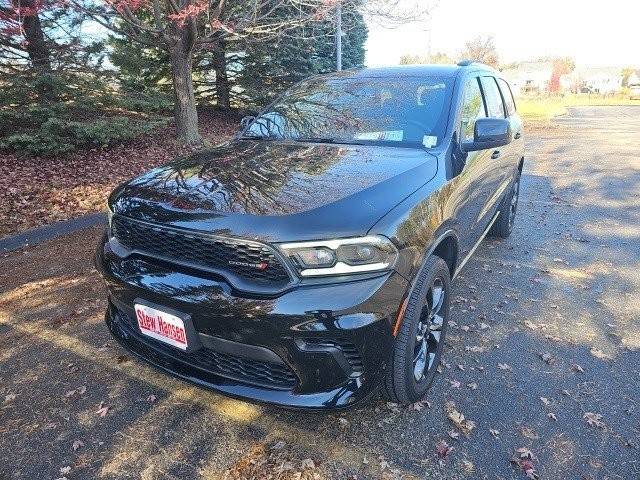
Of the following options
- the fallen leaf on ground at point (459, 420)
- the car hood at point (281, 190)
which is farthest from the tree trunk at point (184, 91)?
the fallen leaf on ground at point (459, 420)

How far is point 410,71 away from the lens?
11.7 ft

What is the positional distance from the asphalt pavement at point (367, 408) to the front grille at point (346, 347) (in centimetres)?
27

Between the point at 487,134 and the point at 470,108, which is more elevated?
the point at 470,108

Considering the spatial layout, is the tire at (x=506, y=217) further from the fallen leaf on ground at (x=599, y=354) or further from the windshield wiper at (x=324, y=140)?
the windshield wiper at (x=324, y=140)

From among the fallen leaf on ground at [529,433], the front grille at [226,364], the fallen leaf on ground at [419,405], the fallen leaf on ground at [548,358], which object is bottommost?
the fallen leaf on ground at [548,358]

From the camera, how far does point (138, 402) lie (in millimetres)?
2576

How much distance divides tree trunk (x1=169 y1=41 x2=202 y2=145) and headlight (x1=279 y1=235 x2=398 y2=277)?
791 cm

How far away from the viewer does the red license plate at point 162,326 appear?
2068mm

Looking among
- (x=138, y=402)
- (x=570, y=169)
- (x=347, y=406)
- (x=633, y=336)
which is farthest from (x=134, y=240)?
(x=570, y=169)

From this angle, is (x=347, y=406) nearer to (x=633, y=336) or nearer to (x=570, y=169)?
(x=633, y=336)

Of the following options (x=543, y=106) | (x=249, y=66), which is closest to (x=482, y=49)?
(x=543, y=106)

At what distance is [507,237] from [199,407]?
14.1ft

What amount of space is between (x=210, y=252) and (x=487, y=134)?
196cm

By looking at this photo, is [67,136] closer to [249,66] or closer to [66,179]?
[66,179]
